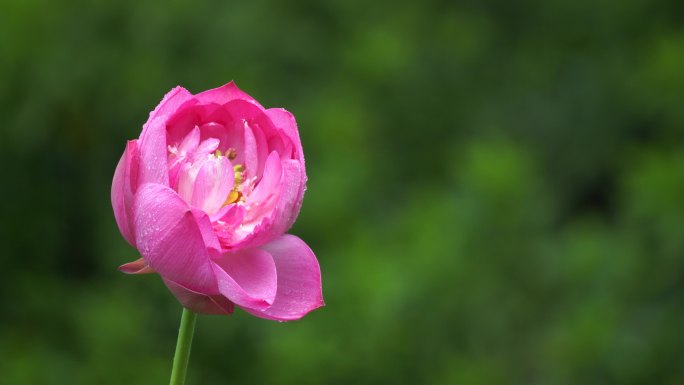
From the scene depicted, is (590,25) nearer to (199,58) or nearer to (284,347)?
(199,58)

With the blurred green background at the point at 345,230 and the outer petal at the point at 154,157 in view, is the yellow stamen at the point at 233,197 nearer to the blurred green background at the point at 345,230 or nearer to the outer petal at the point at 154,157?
the outer petal at the point at 154,157

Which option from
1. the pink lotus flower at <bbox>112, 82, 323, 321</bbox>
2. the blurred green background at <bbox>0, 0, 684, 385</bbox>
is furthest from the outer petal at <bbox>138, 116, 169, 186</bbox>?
the blurred green background at <bbox>0, 0, 684, 385</bbox>

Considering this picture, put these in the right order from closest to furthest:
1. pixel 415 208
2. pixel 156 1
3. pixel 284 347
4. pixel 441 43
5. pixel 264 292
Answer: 1. pixel 264 292
2. pixel 284 347
3. pixel 415 208
4. pixel 156 1
5. pixel 441 43

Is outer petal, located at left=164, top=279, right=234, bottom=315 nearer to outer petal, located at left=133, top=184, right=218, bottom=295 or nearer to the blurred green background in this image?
outer petal, located at left=133, top=184, right=218, bottom=295

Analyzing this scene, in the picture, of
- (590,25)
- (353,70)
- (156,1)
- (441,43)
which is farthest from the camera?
(590,25)

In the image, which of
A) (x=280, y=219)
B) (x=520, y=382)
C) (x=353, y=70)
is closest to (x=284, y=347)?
(x=520, y=382)

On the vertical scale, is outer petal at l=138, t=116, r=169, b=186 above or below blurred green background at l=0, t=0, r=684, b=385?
above

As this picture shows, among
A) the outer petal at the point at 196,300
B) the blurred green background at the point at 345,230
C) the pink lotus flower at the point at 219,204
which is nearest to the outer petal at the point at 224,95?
the pink lotus flower at the point at 219,204
